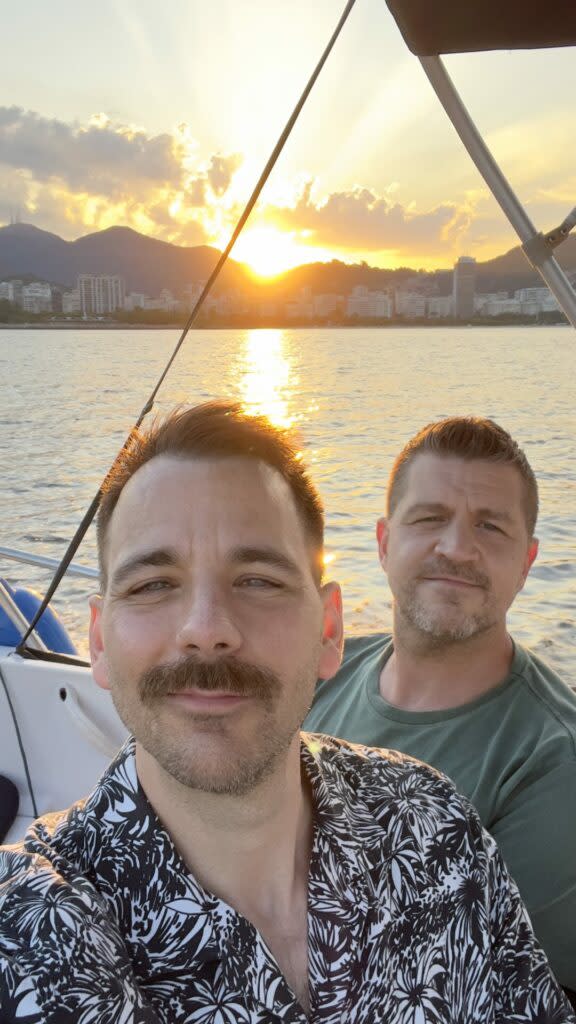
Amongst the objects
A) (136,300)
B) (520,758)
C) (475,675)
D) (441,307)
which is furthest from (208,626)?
(441,307)

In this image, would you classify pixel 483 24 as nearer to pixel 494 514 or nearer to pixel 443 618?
pixel 494 514

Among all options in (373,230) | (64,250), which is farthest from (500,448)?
(373,230)

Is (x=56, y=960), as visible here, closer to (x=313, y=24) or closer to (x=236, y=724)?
(x=236, y=724)

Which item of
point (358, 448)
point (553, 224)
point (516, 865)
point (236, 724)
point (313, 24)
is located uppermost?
point (313, 24)

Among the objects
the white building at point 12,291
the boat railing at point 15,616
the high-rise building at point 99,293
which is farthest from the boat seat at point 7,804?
the high-rise building at point 99,293

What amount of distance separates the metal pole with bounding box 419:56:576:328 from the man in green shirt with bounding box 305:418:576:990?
1.01 ft

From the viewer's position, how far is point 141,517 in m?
0.93

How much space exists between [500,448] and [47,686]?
1.32 m

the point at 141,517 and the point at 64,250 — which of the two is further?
the point at 64,250

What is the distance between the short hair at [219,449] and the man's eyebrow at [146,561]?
2.3 inches

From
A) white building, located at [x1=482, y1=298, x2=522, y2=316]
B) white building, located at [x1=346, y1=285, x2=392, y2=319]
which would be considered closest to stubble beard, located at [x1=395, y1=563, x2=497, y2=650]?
white building, located at [x1=482, y1=298, x2=522, y2=316]

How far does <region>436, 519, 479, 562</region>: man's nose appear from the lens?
1746 mm

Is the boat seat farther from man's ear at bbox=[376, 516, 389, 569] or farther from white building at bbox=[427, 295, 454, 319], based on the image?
white building at bbox=[427, 295, 454, 319]

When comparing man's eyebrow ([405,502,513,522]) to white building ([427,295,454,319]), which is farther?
white building ([427,295,454,319])
